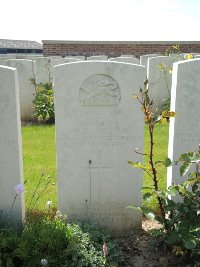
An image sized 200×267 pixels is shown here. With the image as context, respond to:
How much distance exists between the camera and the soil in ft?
9.85

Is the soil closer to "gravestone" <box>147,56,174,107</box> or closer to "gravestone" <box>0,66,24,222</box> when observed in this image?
"gravestone" <box>0,66,24,222</box>

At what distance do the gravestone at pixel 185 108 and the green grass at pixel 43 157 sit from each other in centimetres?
92

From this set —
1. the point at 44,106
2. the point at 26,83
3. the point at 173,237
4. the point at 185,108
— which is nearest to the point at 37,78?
the point at 26,83

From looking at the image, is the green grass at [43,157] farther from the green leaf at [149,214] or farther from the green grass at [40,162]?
the green leaf at [149,214]

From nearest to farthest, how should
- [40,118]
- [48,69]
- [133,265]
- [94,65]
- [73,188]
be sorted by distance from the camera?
Answer: 1. [133,265]
2. [94,65]
3. [73,188]
4. [40,118]
5. [48,69]

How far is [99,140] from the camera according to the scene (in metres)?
3.44

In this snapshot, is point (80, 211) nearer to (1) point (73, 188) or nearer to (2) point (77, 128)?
(1) point (73, 188)

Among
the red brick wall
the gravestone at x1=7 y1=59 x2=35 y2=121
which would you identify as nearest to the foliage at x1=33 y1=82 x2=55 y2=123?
the gravestone at x1=7 y1=59 x2=35 y2=121

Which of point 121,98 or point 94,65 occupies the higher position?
point 94,65

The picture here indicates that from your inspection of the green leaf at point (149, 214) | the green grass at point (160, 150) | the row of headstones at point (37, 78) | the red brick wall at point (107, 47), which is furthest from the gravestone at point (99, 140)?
the red brick wall at point (107, 47)

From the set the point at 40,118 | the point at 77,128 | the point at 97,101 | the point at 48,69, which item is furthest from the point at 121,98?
the point at 48,69

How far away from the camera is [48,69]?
9.08 m

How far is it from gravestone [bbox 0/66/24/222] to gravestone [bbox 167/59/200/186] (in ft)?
4.93

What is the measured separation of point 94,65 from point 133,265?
72.7 inches
